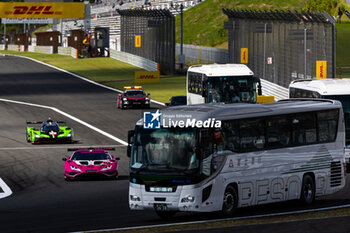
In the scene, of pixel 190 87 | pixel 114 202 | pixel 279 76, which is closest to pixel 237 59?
pixel 279 76

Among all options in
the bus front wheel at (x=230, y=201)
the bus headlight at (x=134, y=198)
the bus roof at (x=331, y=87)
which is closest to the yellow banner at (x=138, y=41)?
the bus roof at (x=331, y=87)

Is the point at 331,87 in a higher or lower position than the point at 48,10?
lower

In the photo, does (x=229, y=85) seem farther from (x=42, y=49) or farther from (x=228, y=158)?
(x=42, y=49)

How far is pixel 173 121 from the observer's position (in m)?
20.0

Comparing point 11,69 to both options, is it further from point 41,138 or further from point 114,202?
point 114,202

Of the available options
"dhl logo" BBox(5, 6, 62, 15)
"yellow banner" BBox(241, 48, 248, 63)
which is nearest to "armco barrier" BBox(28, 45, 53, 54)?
"dhl logo" BBox(5, 6, 62, 15)

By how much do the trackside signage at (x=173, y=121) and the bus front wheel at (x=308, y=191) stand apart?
167 inches

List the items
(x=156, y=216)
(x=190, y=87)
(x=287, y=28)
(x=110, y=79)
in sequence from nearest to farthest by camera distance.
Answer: (x=156, y=216) → (x=190, y=87) → (x=287, y=28) → (x=110, y=79)

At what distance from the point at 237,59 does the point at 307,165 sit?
48.0 meters

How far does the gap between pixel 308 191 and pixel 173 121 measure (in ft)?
17.8

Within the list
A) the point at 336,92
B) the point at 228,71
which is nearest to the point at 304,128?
the point at 336,92

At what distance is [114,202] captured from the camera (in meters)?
24.5

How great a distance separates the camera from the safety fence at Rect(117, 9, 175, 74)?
87.6m

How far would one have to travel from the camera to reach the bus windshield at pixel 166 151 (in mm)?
19609
